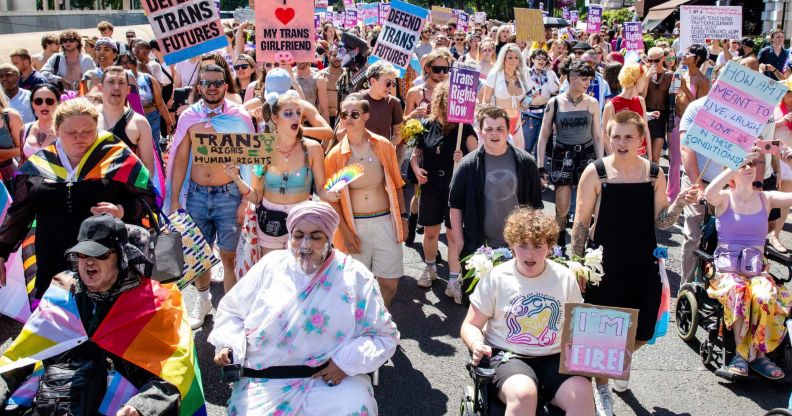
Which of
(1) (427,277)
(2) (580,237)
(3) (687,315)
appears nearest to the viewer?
(2) (580,237)

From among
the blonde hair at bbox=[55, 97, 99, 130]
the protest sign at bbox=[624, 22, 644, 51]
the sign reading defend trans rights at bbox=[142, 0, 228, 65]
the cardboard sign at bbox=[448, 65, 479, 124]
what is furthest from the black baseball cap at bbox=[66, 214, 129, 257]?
the protest sign at bbox=[624, 22, 644, 51]

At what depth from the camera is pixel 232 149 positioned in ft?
16.4

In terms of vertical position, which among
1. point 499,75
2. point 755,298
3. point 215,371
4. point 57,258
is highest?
point 499,75

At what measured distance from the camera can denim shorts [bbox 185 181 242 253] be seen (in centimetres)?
554

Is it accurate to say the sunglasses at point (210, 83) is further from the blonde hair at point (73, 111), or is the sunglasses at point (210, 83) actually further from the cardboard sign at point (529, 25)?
the cardboard sign at point (529, 25)

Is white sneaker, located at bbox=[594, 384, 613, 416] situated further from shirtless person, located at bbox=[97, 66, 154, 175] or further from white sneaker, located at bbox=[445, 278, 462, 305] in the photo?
shirtless person, located at bbox=[97, 66, 154, 175]

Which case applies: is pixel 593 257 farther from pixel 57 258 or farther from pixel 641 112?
pixel 641 112

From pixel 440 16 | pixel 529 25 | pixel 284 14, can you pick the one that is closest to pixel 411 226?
pixel 284 14

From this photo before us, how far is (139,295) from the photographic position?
138 inches

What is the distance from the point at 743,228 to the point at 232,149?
3.46 meters

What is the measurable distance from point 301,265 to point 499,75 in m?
5.31

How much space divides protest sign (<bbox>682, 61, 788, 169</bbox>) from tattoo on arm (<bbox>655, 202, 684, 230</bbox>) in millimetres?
646

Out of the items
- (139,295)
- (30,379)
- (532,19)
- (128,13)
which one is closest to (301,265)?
(139,295)

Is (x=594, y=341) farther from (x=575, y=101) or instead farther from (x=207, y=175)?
(x=575, y=101)
